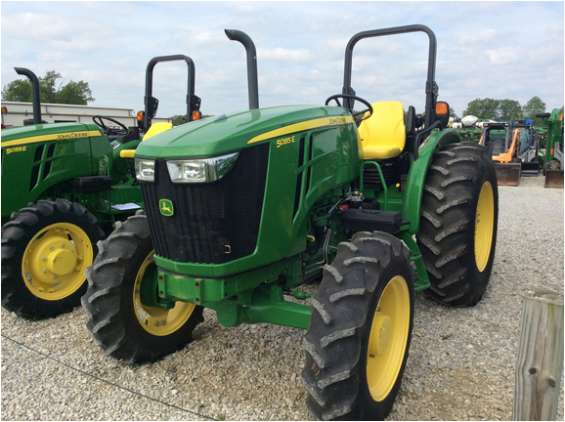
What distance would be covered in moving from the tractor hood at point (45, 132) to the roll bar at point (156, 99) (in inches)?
32.4

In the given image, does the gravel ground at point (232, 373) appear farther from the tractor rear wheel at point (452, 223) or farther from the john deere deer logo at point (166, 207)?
the john deere deer logo at point (166, 207)

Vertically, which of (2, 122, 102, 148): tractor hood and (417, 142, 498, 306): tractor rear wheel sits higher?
(2, 122, 102, 148): tractor hood

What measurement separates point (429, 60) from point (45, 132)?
3.72 meters

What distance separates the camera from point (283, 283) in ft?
10.4

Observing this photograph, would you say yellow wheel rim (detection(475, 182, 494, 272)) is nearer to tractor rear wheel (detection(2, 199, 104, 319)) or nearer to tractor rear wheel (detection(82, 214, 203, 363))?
tractor rear wheel (detection(82, 214, 203, 363))

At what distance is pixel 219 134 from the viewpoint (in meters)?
2.60

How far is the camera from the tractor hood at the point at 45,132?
4857mm

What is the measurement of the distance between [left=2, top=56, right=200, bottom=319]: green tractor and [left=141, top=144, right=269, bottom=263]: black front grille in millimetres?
1717

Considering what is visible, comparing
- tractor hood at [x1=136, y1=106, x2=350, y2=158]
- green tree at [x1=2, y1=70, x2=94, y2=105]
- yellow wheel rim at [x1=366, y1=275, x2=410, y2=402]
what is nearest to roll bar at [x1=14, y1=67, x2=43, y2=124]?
tractor hood at [x1=136, y1=106, x2=350, y2=158]

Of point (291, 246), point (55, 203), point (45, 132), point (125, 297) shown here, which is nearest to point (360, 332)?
point (291, 246)

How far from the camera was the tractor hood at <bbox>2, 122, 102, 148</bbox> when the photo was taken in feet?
15.9

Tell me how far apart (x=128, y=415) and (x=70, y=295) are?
2.06 m

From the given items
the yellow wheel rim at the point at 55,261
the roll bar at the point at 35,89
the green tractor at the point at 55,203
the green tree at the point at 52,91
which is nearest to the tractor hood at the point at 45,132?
the green tractor at the point at 55,203

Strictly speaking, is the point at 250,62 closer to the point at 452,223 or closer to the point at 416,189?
the point at 416,189
